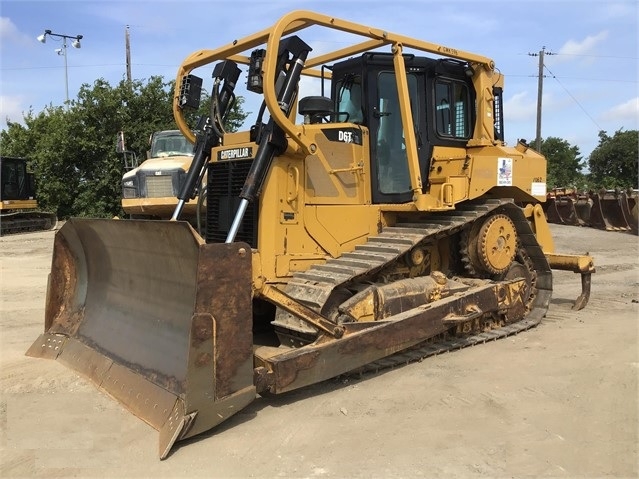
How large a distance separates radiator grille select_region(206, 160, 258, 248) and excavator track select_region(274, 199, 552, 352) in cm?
64

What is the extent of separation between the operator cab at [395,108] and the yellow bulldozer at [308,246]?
0.01 metres

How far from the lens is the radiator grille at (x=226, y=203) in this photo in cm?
520

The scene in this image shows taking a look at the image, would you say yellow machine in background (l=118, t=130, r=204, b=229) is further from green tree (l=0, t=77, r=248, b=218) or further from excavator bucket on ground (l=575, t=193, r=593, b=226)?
excavator bucket on ground (l=575, t=193, r=593, b=226)

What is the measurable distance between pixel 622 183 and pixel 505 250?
43.8 meters

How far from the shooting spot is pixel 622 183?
146 ft

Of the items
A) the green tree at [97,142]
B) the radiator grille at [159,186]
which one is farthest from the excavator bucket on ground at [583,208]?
the radiator grille at [159,186]

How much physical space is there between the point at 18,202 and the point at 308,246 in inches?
841

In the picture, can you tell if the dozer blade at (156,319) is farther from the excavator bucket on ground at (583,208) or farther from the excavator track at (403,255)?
the excavator bucket on ground at (583,208)

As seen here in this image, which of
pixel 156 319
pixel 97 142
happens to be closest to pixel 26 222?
pixel 97 142

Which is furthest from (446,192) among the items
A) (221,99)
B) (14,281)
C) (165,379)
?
(14,281)

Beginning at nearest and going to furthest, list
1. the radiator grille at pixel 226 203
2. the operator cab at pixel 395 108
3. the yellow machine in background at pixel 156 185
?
the radiator grille at pixel 226 203, the operator cab at pixel 395 108, the yellow machine in background at pixel 156 185

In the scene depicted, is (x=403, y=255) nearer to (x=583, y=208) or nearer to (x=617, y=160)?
(x=583, y=208)

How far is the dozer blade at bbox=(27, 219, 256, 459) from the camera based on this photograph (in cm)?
379

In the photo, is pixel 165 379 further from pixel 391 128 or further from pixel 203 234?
pixel 391 128
